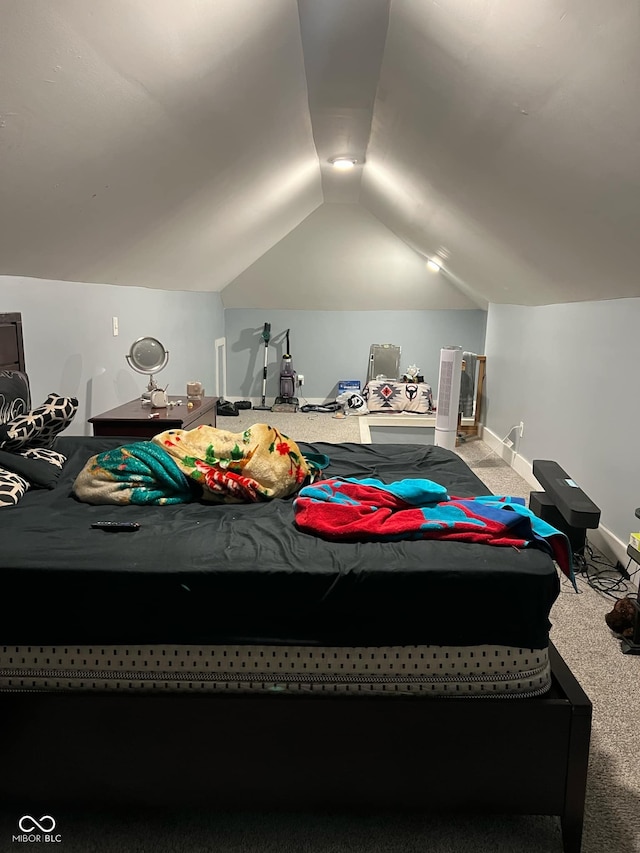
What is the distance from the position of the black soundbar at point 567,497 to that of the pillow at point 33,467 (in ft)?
7.33

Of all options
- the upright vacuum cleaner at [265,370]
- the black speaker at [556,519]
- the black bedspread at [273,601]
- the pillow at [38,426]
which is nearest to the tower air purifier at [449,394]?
the black speaker at [556,519]

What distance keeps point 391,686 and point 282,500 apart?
75cm

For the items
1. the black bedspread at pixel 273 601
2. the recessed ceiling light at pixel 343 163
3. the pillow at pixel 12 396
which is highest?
the recessed ceiling light at pixel 343 163

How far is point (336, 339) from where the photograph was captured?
7.53 m

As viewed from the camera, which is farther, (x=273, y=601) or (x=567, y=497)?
(x=567, y=497)

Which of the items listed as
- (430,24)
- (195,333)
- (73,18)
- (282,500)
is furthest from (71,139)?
(195,333)

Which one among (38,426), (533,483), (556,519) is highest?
(38,426)

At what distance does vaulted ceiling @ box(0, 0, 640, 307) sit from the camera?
159 cm

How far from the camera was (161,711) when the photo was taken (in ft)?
5.16

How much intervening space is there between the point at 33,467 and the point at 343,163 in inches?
127

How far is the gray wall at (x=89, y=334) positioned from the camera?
10.1 feet

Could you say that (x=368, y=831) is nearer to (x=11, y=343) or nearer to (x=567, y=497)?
(x=567, y=497)

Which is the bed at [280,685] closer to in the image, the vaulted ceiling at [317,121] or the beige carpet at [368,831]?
the beige carpet at [368,831]

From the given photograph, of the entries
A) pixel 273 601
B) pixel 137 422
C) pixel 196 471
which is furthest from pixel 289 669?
pixel 137 422
